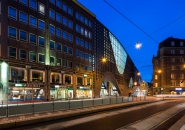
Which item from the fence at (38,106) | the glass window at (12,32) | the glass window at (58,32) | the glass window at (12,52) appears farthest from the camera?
the glass window at (58,32)

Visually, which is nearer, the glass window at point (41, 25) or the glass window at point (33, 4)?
the glass window at point (33, 4)

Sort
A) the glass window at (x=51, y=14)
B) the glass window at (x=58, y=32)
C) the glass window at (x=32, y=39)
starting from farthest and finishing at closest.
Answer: the glass window at (x=58, y=32), the glass window at (x=51, y=14), the glass window at (x=32, y=39)

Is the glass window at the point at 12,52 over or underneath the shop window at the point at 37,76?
over

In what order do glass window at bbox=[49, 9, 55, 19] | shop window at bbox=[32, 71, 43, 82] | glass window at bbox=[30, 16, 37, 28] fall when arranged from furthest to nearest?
glass window at bbox=[49, 9, 55, 19] < glass window at bbox=[30, 16, 37, 28] < shop window at bbox=[32, 71, 43, 82]

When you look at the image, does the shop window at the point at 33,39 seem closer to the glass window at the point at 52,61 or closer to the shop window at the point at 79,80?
the glass window at the point at 52,61

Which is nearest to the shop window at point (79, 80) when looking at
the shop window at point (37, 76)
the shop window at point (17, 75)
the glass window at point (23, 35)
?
the shop window at point (37, 76)

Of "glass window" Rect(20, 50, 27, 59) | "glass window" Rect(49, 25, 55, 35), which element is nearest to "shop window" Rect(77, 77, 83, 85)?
"glass window" Rect(49, 25, 55, 35)

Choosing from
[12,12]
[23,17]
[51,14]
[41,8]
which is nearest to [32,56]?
[23,17]

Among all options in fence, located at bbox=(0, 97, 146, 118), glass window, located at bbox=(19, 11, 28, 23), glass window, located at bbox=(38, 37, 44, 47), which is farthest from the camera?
glass window, located at bbox=(38, 37, 44, 47)

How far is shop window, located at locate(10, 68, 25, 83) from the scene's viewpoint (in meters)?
33.6

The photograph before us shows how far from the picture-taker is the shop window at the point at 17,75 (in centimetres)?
3356

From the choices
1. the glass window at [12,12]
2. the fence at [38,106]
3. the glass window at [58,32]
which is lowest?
the fence at [38,106]

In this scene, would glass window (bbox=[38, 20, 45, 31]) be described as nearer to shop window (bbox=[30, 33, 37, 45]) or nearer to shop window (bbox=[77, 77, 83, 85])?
shop window (bbox=[30, 33, 37, 45])

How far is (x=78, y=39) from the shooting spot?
51.6 meters
